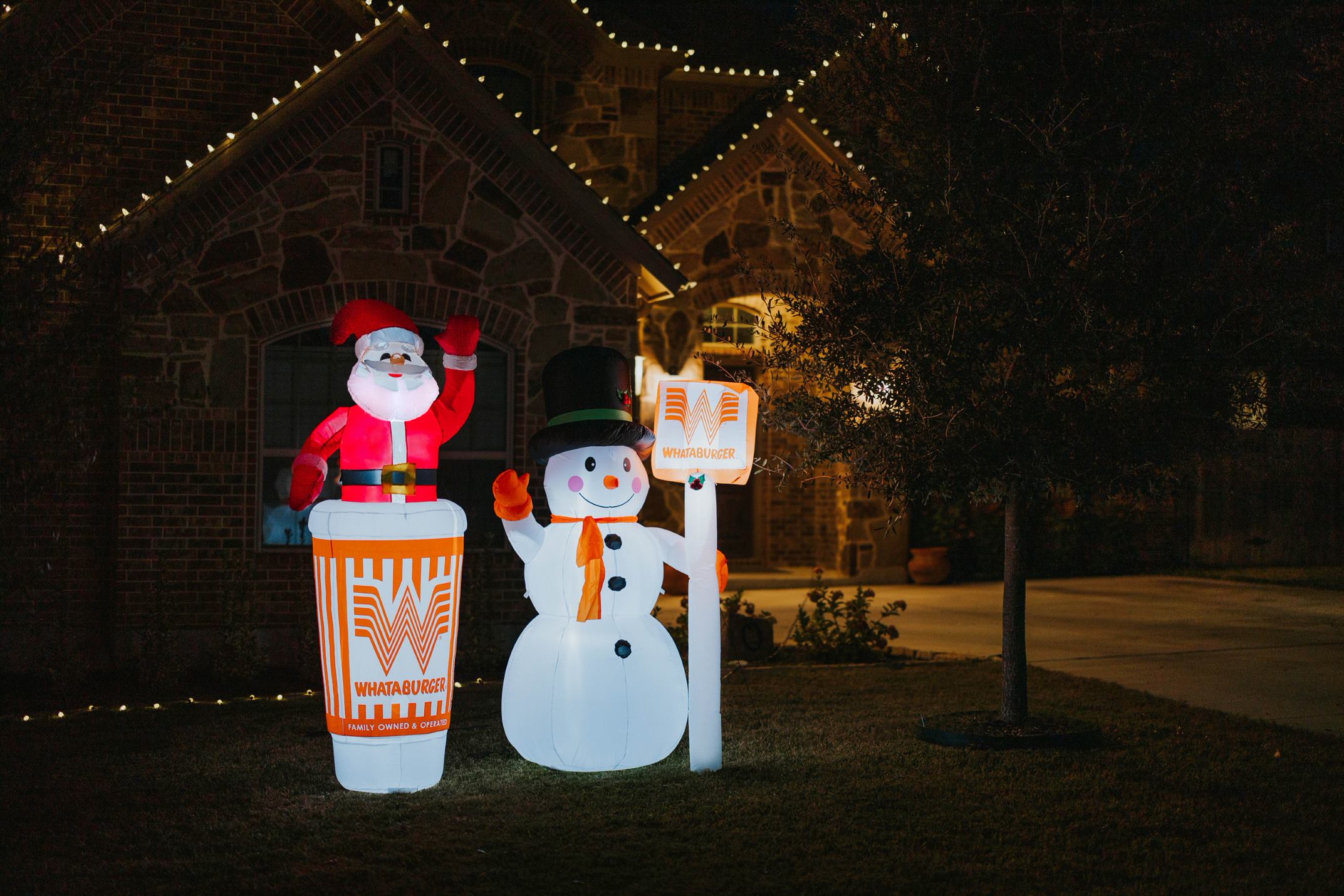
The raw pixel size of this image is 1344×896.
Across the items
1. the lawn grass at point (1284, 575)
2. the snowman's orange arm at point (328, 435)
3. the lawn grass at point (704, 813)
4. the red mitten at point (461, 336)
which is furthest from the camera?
the lawn grass at point (1284, 575)

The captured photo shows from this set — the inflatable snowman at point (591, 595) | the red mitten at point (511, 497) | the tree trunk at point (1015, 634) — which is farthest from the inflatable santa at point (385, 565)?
the tree trunk at point (1015, 634)

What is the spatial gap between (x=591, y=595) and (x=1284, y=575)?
13568 millimetres

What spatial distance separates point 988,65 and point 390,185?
4837 millimetres

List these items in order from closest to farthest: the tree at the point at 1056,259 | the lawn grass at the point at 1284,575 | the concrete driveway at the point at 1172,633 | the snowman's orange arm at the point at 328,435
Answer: the snowman's orange arm at the point at 328,435 → the tree at the point at 1056,259 → the concrete driveway at the point at 1172,633 → the lawn grass at the point at 1284,575

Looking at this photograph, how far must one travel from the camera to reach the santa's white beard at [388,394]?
6.23 metres

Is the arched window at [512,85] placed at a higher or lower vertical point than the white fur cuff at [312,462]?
higher

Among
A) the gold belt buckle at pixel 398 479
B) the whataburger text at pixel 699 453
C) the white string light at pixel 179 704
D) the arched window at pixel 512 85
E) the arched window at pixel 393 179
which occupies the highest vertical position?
the arched window at pixel 512 85

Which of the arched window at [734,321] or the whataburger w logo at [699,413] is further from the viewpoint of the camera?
the arched window at [734,321]

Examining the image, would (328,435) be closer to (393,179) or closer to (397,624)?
(397,624)

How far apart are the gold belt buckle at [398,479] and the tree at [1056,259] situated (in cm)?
240

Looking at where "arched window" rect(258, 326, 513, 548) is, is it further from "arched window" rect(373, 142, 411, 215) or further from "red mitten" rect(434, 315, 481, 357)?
"red mitten" rect(434, 315, 481, 357)

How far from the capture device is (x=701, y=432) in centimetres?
678

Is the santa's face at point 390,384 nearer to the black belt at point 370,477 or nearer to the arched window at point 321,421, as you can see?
the black belt at point 370,477

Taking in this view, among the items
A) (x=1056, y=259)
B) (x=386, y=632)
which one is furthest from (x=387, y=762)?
(x=1056, y=259)
